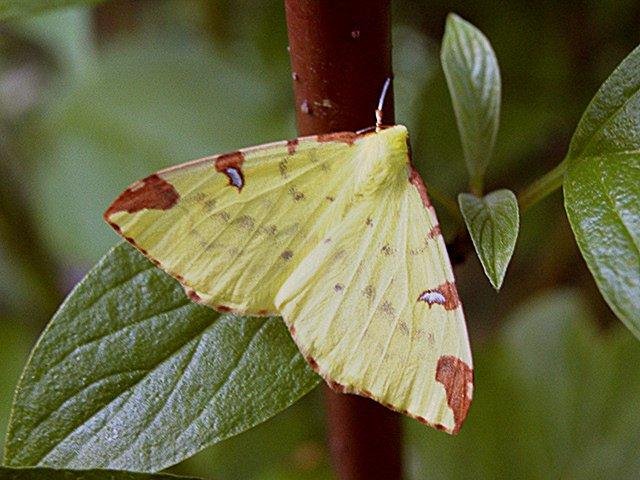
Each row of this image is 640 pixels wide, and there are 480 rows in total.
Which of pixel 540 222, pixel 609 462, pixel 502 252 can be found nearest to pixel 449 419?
pixel 502 252

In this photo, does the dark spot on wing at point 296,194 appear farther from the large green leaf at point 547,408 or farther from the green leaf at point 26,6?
the large green leaf at point 547,408

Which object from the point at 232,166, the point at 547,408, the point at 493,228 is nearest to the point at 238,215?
the point at 232,166

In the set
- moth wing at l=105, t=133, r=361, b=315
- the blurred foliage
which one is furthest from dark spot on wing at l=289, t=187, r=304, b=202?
the blurred foliage

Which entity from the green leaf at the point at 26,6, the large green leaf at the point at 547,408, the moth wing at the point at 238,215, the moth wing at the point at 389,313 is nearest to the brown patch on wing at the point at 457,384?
the moth wing at the point at 389,313

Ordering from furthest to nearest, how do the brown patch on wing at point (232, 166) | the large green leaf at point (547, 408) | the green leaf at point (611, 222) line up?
the large green leaf at point (547, 408) < the brown patch on wing at point (232, 166) < the green leaf at point (611, 222)

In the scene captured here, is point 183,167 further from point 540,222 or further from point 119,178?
point 540,222

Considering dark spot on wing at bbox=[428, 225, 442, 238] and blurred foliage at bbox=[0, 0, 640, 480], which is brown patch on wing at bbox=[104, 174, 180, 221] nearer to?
dark spot on wing at bbox=[428, 225, 442, 238]

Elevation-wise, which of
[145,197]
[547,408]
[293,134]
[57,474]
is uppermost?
[145,197]

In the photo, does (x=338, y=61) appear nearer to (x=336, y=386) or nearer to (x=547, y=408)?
(x=336, y=386)
